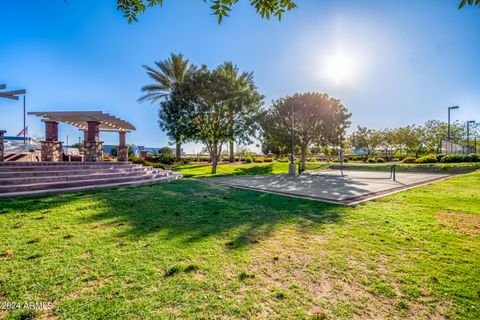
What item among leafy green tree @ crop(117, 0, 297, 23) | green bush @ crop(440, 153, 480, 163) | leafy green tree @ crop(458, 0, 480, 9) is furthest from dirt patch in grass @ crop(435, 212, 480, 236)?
green bush @ crop(440, 153, 480, 163)

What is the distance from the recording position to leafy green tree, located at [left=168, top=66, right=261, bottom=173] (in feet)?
53.7

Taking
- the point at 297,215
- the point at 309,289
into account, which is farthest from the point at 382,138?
the point at 309,289

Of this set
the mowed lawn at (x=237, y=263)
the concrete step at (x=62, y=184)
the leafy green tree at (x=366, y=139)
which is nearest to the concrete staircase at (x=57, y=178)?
the concrete step at (x=62, y=184)

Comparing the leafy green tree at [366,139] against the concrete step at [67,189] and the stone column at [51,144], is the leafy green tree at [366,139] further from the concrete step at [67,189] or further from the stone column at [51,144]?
the stone column at [51,144]

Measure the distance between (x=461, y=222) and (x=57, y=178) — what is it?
11225 mm

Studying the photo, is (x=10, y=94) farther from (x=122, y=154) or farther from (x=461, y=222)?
(x=461, y=222)

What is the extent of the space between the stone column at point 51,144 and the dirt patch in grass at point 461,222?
54.5 ft

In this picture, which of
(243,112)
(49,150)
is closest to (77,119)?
(49,150)

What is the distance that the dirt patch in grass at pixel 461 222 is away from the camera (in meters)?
4.03

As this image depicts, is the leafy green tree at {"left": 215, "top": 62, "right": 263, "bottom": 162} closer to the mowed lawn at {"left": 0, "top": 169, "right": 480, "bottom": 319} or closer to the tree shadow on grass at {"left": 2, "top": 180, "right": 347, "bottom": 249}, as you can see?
the tree shadow on grass at {"left": 2, "top": 180, "right": 347, "bottom": 249}

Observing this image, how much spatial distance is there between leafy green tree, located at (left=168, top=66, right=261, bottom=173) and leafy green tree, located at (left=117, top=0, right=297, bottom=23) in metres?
13.6

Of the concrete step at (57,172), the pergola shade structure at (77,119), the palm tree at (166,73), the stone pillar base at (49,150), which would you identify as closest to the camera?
the concrete step at (57,172)

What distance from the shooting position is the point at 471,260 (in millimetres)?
2863

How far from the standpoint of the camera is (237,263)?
2762 millimetres
